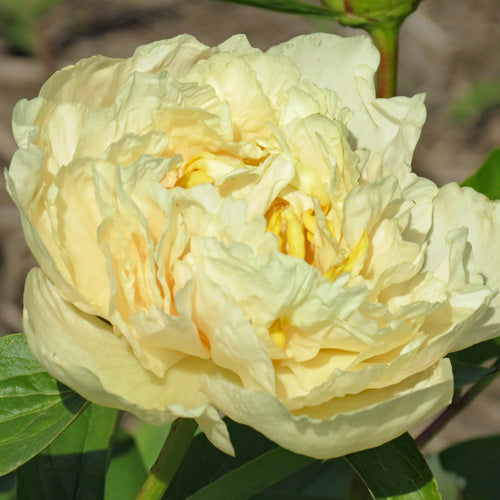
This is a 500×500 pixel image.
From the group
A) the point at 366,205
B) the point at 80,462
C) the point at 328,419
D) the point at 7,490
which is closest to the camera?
the point at 328,419

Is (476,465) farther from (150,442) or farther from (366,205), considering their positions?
(366,205)

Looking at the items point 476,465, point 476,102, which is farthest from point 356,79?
point 476,102

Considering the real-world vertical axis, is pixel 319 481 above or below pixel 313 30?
below

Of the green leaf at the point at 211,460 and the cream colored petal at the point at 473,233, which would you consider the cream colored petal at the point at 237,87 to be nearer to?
the cream colored petal at the point at 473,233

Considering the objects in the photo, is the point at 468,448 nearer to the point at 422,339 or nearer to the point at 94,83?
the point at 422,339

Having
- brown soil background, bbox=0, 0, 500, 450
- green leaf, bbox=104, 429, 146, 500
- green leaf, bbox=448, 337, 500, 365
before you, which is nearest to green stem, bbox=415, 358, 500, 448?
green leaf, bbox=448, 337, 500, 365

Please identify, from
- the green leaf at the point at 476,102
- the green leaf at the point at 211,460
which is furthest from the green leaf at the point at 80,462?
the green leaf at the point at 476,102
